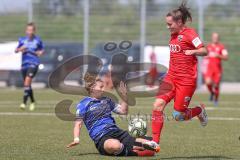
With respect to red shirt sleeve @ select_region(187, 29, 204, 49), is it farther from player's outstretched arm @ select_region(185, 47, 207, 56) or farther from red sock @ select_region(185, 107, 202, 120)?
red sock @ select_region(185, 107, 202, 120)

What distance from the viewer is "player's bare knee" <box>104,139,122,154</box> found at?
10781 millimetres

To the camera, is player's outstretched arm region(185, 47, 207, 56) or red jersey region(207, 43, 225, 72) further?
red jersey region(207, 43, 225, 72)

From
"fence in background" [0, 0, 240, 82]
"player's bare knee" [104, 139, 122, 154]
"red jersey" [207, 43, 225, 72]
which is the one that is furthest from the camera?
"fence in background" [0, 0, 240, 82]

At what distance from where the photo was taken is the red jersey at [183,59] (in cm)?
1134

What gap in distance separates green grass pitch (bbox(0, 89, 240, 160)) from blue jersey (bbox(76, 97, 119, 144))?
37 centimetres

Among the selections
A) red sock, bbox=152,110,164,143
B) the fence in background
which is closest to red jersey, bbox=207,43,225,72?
the fence in background

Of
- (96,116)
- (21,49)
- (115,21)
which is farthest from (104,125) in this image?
(115,21)

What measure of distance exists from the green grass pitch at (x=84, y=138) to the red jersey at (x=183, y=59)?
1212 mm

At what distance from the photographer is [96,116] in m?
11.1

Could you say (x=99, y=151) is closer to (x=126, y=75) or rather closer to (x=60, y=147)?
(x=60, y=147)

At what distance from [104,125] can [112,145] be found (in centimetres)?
41

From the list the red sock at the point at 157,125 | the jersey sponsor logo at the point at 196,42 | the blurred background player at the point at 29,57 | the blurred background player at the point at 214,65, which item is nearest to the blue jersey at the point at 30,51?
the blurred background player at the point at 29,57

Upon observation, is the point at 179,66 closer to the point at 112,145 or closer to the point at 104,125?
the point at 104,125

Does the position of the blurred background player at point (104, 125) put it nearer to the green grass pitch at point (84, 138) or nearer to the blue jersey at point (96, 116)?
the blue jersey at point (96, 116)
